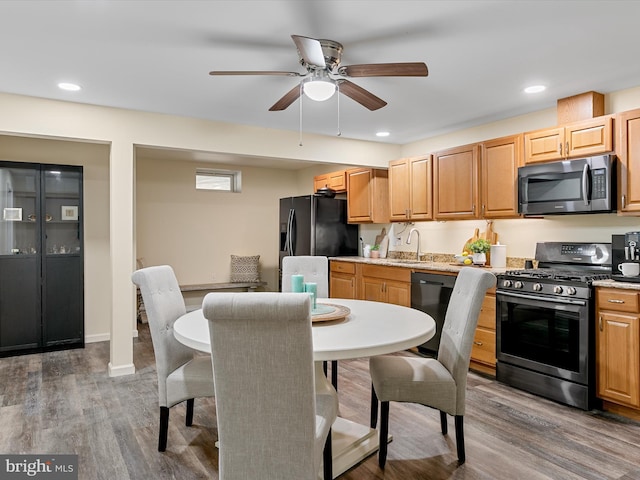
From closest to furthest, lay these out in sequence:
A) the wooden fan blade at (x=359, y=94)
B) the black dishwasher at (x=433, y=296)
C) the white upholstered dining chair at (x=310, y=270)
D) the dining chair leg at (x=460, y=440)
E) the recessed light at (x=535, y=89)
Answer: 1. the dining chair leg at (x=460, y=440)
2. the wooden fan blade at (x=359, y=94)
3. the recessed light at (x=535, y=89)
4. the white upholstered dining chair at (x=310, y=270)
5. the black dishwasher at (x=433, y=296)

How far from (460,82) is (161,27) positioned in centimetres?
210

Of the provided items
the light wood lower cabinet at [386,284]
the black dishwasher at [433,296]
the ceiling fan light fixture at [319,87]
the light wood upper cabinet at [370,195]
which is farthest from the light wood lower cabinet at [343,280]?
the ceiling fan light fixture at [319,87]

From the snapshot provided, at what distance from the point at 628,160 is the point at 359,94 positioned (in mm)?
1990

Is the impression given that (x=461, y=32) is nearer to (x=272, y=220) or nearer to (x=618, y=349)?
(x=618, y=349)

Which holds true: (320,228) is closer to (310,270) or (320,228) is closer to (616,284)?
(310,270)

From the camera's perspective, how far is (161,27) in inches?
92.0

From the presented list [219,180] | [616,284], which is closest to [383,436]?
[616,284]

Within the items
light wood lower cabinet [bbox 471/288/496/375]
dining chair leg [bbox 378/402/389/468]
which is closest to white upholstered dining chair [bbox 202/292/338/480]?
dining chair leg [bbox 378/402/389/468]

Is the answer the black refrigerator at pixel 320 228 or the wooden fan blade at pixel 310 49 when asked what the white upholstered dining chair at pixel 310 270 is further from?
the black refrigerator at pixel 320 228

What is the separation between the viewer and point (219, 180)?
704 cm

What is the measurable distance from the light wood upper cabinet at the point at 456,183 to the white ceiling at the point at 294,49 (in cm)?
50

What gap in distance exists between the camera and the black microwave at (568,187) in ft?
10.1

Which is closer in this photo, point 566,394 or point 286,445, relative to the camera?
point 286,445

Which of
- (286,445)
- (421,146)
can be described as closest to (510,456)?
(286,445)
